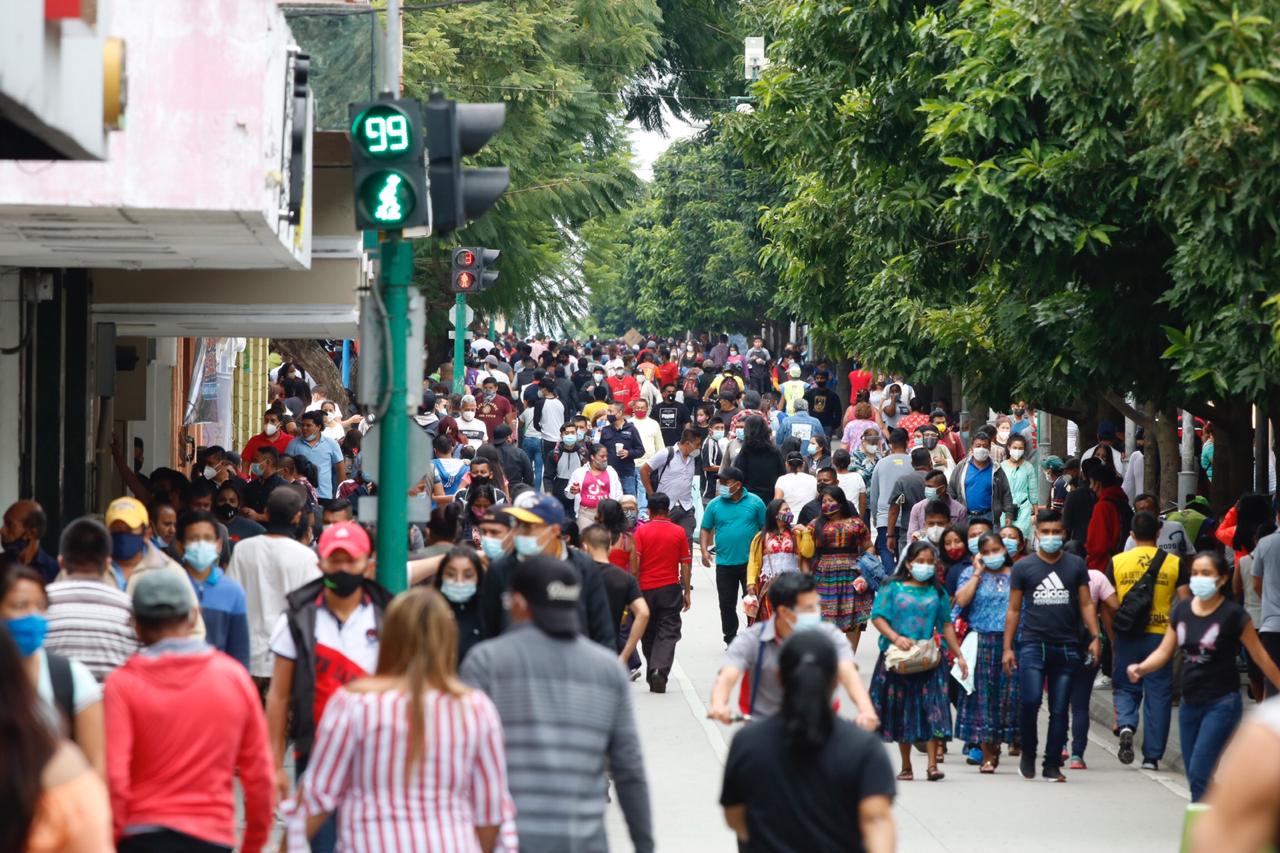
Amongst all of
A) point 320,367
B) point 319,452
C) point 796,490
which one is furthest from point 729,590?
point 320,367

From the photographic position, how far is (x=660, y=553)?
677 inches

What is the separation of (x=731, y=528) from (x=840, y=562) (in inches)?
85.9

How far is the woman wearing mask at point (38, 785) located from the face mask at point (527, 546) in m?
5.85

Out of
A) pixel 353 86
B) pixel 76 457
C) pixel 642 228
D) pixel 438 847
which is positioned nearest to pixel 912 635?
pixel 353 86

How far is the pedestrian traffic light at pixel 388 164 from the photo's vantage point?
988cm

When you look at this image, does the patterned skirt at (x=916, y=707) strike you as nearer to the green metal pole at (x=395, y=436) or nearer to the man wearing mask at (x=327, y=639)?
the green metal pole at (x=395, y=436)

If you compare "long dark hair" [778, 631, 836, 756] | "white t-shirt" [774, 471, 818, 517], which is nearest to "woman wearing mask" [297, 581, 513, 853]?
"long dark hair" [778, 631, 836, 756]

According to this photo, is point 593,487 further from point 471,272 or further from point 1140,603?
point 1140,603

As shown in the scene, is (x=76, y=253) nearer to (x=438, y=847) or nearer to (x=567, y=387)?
(x=438, y=847)

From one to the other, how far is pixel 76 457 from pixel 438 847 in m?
11.6

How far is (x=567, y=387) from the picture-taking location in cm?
3350

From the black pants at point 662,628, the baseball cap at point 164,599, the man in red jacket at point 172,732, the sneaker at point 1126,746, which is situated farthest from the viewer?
the black pants at point 662,628

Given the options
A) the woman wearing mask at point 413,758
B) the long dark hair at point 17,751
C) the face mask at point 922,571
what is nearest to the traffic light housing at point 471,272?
the face mask at point 922,571

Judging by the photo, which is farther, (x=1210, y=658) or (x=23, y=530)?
(x=1210, y=658)
